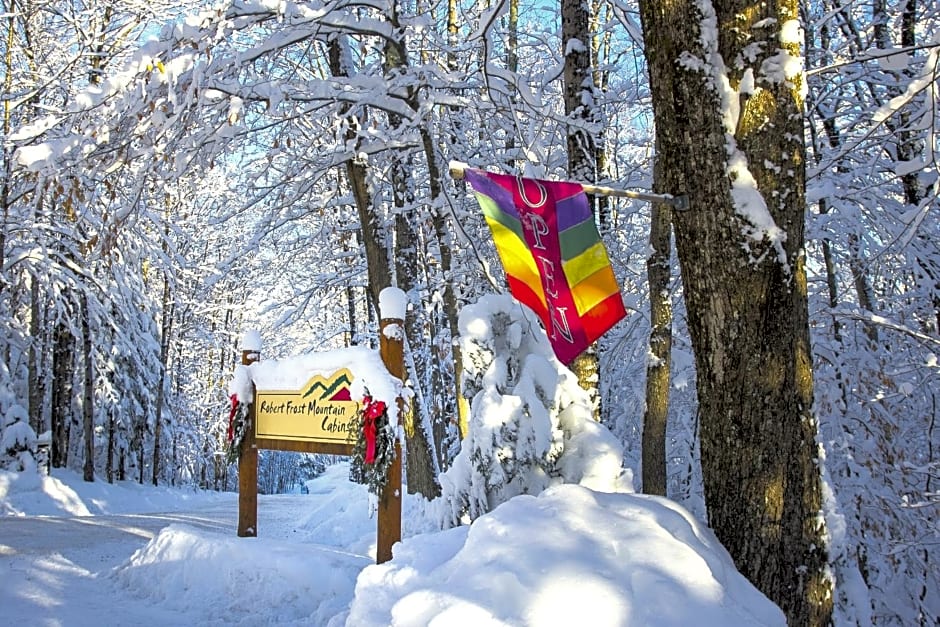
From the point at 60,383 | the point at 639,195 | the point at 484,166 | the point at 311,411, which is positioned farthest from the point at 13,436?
the point at 639,195

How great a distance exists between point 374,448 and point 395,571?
277 centimetres

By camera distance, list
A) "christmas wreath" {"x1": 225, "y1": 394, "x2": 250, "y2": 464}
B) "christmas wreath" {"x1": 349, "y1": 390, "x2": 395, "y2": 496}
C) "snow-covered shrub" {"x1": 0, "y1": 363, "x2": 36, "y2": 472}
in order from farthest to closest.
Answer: "snow-covered shrub" {"x1": 0, "y1": 363, "x2": 36, "y2": 472}, "christmas wreath" {"x1": 225, "y1": 394, "x2": 250, "y2": 464}, "christmas wreath" {"x1": 349, "y1": 390, "x2": 395, "y2": 496}

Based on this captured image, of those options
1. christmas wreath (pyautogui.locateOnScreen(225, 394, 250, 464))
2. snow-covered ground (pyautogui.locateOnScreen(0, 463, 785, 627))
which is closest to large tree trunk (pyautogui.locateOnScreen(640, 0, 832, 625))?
snow-covered ground (pyautogui.locateOnScreen(0, 463, 785, 627))

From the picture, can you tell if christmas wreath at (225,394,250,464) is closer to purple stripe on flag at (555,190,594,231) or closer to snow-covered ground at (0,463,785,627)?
snow-covered ground at (0,463,785,627)

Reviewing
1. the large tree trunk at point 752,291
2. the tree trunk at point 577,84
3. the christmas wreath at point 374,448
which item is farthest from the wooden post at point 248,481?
the large tree trunk at point 752,291

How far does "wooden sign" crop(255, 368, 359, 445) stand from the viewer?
250 inches

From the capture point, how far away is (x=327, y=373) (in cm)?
654

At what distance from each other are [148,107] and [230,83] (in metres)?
0.82

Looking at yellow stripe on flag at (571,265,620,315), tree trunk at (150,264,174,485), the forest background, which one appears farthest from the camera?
tree trunk at (150,264,174,485)

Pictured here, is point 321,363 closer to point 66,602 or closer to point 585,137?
point 66,602

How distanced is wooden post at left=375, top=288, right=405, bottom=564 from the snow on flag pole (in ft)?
8.94

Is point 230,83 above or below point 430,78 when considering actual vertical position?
below

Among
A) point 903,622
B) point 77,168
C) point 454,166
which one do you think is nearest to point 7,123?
point 77,168

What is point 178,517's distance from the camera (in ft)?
44.9
